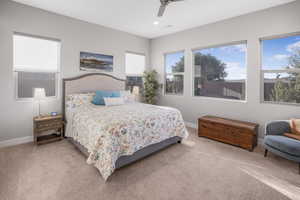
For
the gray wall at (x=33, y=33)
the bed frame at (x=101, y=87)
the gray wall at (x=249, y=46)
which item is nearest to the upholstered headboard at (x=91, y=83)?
the bed frame at (x=101, y=87)

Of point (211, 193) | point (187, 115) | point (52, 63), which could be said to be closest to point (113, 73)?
point (52, 63)

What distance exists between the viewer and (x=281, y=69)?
316 centimetres

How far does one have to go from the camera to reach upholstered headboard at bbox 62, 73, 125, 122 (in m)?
3.74

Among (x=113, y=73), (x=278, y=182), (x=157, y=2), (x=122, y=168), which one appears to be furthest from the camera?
(x=113, y=73)

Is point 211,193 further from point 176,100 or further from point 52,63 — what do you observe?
point 52,63

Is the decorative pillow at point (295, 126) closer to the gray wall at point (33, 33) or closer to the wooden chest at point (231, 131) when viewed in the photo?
the wooden chest at point (231, 131)

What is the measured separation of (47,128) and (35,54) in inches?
66.0

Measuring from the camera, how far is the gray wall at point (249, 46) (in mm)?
3049

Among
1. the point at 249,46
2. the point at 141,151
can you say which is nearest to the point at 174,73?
the point at 249,46

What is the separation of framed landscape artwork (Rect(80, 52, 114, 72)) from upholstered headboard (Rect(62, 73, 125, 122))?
8.1 inches

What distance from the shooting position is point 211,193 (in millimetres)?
1881

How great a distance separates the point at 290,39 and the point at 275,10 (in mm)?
666

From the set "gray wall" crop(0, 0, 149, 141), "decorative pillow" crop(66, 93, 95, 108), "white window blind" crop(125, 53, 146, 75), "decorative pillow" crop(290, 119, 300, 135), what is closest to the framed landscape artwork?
"gray wall" crop(0, 0, 149, 141)

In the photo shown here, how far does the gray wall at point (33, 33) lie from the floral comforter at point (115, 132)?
3.71ft
